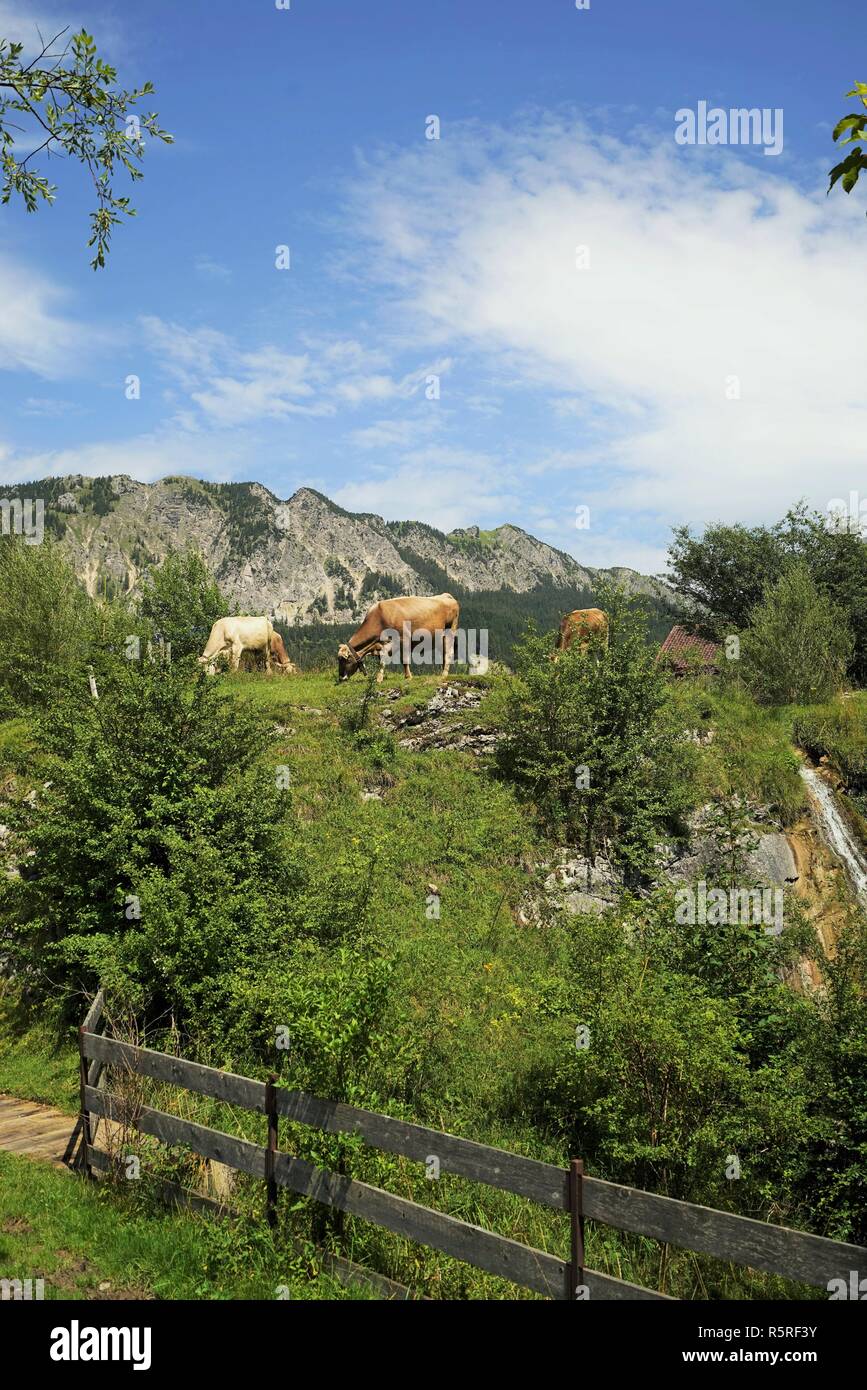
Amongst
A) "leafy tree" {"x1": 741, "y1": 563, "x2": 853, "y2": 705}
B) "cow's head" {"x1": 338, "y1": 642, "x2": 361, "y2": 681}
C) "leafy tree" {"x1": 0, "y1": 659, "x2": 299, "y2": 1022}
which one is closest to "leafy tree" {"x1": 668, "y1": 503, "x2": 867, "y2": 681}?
"leafy tree" {"x1": 741, "y1": 563, "x2": 853, "y2": 705}

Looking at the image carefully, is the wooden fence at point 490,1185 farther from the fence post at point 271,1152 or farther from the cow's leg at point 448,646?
the cow's leg at point 448,646

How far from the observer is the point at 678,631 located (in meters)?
49.8

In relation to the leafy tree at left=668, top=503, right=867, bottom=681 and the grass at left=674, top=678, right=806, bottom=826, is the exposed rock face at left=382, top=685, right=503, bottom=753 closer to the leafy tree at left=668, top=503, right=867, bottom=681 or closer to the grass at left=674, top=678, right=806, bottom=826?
the grass at left=674, top=678, right=806, bottom=826

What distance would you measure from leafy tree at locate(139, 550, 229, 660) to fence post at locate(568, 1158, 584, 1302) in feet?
124

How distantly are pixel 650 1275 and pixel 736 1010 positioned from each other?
2.77m

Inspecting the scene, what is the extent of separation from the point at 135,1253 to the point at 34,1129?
373 cm

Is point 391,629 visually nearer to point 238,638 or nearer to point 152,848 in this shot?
point 238,638

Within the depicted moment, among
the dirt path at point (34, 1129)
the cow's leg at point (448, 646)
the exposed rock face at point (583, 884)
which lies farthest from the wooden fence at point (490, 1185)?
the cow's leg at point (448, 646)

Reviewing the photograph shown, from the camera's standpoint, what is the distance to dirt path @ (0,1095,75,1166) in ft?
29.0

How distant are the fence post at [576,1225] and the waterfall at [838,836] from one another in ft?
54.2

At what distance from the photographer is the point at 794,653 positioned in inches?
1014
